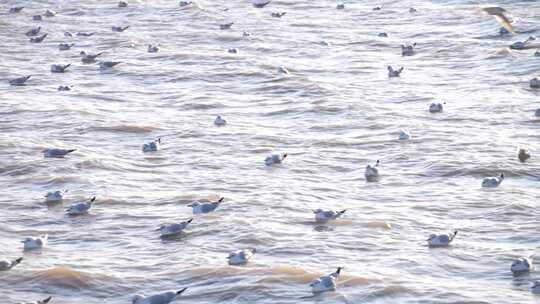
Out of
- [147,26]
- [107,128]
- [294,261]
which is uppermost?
[294,261]

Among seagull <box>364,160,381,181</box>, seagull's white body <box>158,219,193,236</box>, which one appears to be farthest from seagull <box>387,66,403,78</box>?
seagull's white body <box>158,219,193,236</box>

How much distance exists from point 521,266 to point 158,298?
527cm

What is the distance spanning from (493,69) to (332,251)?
1587cm

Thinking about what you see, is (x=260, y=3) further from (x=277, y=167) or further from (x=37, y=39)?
(x=277, y=167)

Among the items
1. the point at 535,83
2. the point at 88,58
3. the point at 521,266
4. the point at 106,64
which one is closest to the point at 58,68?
the point at 106,64

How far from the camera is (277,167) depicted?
2469 cm

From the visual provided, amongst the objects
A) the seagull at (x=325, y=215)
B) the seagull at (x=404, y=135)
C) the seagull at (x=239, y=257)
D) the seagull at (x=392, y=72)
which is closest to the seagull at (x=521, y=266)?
the seagull at (x=325, y=215)

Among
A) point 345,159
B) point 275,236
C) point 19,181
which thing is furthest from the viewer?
point 345,159

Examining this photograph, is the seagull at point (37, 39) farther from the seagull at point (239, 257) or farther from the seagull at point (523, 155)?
the seagull at point (239, 257)

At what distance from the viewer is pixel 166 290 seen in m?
17.5

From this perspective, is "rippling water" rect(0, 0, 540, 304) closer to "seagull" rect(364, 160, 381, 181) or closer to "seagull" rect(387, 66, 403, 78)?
"seagull" rect(364, 160, 381, 181)

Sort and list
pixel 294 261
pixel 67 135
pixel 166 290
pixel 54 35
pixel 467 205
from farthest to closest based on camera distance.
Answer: pixel 54 35
pixel 67 135
pixel 467 205
pixel 294 261
pixel 166 290

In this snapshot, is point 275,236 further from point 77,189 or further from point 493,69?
point 493,69

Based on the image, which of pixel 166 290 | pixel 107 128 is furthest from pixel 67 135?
pixel 166 290
